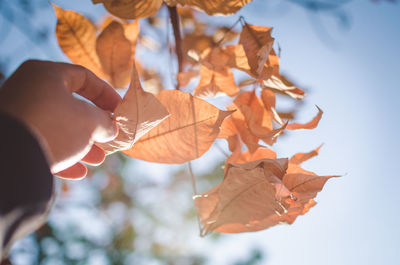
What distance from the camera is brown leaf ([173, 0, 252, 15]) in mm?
317

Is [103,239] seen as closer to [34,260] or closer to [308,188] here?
[34,260]

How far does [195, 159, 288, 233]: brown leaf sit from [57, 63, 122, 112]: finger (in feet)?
0.53

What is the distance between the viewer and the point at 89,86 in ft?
0.96

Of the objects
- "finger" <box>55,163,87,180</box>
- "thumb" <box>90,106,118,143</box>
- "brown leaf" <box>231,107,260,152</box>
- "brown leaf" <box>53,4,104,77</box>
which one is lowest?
"finger" <box>55,163,87,180</box>

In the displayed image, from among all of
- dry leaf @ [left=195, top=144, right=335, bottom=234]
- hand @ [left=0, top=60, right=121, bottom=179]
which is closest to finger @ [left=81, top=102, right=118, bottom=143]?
hand @ [left=0, top=60, right=121, bottom=179]

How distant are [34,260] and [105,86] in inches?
64.7

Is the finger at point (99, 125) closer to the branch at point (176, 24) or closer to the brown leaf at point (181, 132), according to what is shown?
the brown leaf at point (181, 132)

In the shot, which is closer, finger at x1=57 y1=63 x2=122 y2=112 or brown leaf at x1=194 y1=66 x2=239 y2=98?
finger at x1=57 y1=63 x2=122 y2=112

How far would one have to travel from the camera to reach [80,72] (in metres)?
0.27

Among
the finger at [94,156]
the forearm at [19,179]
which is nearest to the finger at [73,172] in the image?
the finger at [94,156]

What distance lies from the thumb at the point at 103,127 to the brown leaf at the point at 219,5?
0.17 m

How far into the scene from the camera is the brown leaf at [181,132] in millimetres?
273

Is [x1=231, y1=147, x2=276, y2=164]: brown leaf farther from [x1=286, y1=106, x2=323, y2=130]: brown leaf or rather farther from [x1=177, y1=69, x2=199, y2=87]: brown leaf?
[x1=177, y1=69, x2=199, y2=87]: brown leaf

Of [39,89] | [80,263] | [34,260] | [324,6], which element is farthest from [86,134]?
[80,263]
